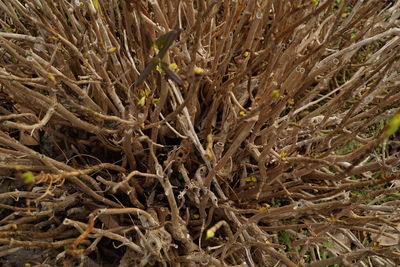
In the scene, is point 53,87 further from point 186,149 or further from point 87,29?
point 186,149

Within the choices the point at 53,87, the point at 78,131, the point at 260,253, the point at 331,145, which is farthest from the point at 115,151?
the point at 331,145

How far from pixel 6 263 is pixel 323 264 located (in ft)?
2.98

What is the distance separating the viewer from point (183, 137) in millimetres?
1079

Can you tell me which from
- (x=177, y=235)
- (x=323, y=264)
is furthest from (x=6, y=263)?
(x=323, y=264)

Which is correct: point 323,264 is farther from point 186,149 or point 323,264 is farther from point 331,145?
point 186,149

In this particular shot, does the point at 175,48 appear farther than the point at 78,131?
No

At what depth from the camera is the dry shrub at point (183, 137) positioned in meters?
1.02

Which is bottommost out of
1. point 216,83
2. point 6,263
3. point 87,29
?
point 6,263

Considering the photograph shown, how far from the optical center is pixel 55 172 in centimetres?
98

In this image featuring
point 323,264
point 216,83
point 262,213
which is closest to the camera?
point 262,213

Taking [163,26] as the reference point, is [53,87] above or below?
below

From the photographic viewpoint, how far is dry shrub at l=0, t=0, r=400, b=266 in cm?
102

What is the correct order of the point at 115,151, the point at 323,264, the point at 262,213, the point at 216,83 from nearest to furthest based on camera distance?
the point at 262,213
the point at 323,264
the point at 216,83
the point at 115,151

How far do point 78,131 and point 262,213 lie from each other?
0.64 meters
